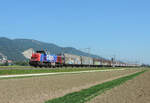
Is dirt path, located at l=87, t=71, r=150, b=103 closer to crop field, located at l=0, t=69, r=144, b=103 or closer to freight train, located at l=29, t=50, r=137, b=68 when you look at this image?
crop field, located at l=0, t=69, r=144, b=103

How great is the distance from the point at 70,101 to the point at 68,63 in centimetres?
6835

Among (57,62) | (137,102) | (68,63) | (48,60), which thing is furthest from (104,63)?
(137,102)

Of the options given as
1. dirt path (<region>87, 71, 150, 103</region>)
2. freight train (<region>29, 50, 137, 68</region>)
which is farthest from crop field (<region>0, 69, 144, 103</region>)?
freight train (<region>29, 50, 137, 68</region>)

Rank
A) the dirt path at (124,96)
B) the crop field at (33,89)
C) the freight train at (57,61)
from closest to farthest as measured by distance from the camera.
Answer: the dirt path at (124,96) < the crop field at (33,89) < the freight train at (57,61)

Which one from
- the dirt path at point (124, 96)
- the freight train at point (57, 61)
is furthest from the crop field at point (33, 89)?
the freight train at point (57, 61)

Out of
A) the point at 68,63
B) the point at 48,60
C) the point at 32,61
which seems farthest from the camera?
the point at 68,63

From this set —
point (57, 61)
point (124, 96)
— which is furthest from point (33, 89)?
point (57, 61)

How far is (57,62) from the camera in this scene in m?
73.3

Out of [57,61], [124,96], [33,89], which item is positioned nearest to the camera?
[124,96]

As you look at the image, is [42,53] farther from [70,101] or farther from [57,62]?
[70,101]

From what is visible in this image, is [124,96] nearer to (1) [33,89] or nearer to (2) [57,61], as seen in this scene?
(1) [33,89]

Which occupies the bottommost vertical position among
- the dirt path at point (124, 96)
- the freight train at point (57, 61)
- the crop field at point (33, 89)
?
the dirt path at point (124, 96)

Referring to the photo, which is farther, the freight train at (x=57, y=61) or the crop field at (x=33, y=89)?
the freight train at (x=57, y=61)

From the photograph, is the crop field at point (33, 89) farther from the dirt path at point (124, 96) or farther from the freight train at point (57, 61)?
the freight train at point (57, 61)
